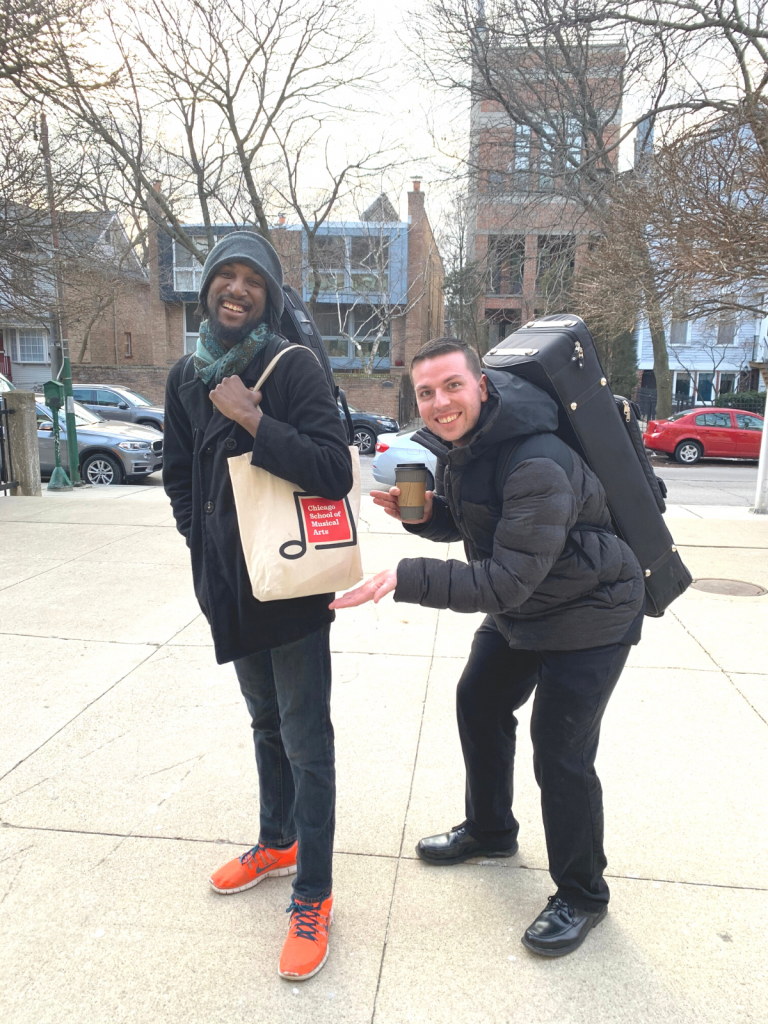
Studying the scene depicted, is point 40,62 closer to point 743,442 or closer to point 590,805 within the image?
point 590,805

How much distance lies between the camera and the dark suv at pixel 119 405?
1958 cm

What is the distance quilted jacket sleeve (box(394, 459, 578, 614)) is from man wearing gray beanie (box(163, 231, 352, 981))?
0.34m

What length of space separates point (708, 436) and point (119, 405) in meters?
15.2

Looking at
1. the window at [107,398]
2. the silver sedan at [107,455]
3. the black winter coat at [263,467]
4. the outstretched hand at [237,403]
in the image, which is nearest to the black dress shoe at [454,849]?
the black winter coat at [263,467]

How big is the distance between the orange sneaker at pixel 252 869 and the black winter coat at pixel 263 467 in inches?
31.5

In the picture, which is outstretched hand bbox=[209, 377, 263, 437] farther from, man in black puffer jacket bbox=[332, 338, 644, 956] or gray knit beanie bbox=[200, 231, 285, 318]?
man in black puffer jacket bbox=[332, 338, 644, 956]

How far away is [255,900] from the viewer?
2.36 m

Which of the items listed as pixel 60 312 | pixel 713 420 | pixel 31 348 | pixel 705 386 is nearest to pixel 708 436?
pixel 713 420

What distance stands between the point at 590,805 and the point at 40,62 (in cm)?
923

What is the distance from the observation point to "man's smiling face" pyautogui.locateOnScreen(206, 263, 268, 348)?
6.81 feet

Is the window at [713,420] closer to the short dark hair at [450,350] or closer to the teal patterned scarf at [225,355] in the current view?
the short dark hair at [450,350]

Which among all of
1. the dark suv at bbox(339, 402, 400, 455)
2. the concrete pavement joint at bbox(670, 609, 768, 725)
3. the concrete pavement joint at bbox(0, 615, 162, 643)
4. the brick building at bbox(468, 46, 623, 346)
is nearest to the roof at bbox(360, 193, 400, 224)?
the brick building at bbox(468, 46, 623, 346)

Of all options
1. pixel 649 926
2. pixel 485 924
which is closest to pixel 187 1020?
pixel 485 924

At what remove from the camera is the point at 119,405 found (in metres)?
20.3
